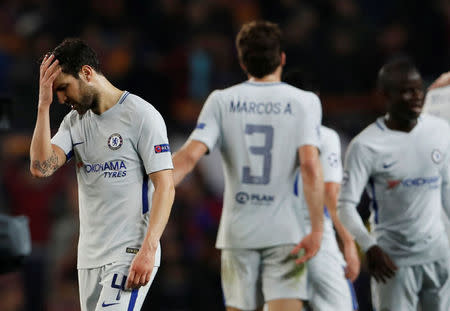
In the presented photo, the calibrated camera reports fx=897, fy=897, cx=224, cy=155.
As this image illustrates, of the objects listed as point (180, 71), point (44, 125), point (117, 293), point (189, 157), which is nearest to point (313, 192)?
point (189, 157)

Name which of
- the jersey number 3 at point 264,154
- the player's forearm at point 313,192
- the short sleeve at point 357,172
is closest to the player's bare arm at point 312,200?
the player's forearm at point 313,192

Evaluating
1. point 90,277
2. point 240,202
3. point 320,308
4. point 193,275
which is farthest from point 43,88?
point 193,275

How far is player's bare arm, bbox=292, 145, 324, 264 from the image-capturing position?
5301 mm

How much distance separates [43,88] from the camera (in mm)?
4387

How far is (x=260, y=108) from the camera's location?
5461 millimetres

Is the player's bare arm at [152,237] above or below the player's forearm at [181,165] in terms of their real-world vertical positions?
below

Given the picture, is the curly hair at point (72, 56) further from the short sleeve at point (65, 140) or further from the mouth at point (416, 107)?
the mouth at point (416, 107)

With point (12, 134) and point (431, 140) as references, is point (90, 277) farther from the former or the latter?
point (12, 134)

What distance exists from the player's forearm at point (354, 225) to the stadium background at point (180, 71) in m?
3.26

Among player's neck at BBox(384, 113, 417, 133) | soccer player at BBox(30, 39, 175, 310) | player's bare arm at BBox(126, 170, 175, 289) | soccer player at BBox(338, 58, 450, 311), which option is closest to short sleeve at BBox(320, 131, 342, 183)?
soccer player at BBox(338, 58, 450, 311)

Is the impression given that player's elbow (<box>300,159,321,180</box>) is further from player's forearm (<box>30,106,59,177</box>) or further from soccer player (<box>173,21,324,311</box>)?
player's forearm (<box>30,106,59,177</box>)

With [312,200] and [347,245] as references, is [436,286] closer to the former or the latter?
[347,245]

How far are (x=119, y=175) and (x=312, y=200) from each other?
1.34 m

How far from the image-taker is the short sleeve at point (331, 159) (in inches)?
241
